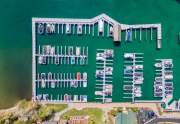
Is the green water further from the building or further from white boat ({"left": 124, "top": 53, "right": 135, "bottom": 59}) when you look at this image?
the building

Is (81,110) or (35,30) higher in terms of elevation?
(35,30)

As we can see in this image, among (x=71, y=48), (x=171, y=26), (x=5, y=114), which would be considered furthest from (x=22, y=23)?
(x=171, y=26)

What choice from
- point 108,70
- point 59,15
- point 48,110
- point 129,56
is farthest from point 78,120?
point 59,15

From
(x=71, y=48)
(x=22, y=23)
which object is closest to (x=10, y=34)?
(x=22, y=23)

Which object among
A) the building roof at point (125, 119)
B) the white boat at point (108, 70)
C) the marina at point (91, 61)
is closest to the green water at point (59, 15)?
the marina at point (91, 61)

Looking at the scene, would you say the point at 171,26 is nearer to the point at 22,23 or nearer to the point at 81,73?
the point at 81,73

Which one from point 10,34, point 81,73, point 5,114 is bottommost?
point 5,114

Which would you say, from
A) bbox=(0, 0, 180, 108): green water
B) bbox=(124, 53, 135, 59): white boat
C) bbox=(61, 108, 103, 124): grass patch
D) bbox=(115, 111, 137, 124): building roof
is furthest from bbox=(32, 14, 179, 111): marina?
bbox=(115, 111, 137, 124): building roof
